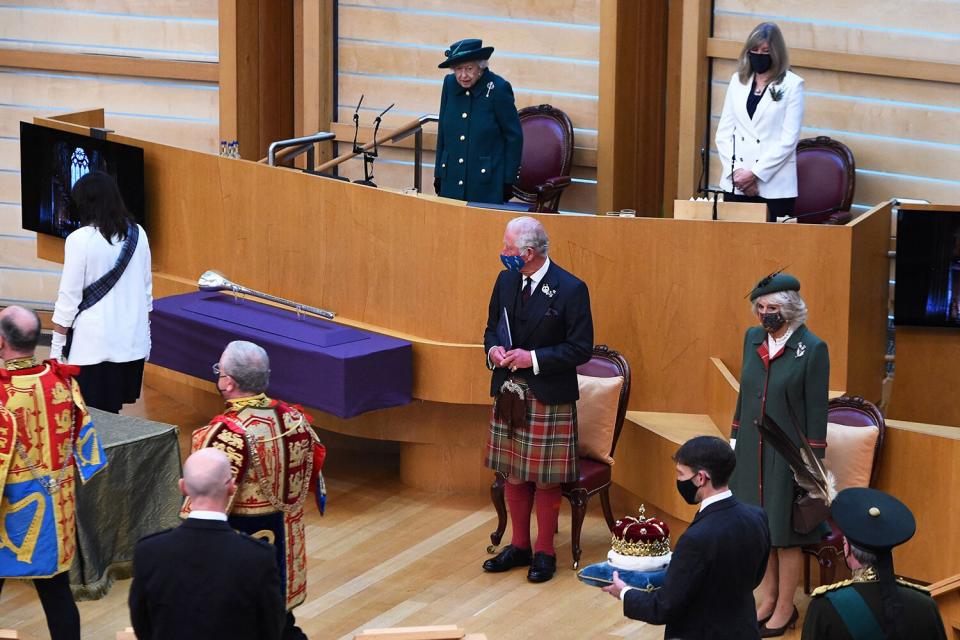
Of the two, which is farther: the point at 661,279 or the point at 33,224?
the point at 33,224

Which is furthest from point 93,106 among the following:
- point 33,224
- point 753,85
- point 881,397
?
point 881,397

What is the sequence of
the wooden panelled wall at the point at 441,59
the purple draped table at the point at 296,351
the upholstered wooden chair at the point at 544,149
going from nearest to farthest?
the purple draped table at the point at 296,351 < the upholstered wooden chair at the point at 544,149 < the wooden panelled wall at the point at 441,59

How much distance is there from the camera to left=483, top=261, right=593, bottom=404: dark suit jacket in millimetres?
6309

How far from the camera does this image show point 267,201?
25.7 ft

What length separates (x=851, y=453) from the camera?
6.12 m

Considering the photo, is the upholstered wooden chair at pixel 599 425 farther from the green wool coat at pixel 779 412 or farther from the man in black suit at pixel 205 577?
the man in black suit at pixel 205 577

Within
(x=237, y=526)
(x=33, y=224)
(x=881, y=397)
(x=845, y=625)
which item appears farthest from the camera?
(x=33, y=224)

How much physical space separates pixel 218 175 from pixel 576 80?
257cm

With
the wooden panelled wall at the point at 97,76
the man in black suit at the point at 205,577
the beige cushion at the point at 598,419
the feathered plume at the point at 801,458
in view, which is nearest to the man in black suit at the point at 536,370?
the beige cushion at the point at 598,419

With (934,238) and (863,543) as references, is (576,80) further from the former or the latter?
(863,543)

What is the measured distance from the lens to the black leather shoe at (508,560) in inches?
259

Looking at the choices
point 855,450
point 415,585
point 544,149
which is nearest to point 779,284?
point 855,450

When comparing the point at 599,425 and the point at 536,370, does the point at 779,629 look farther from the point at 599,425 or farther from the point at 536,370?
the point at 536,370

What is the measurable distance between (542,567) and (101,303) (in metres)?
Result: 2.26
